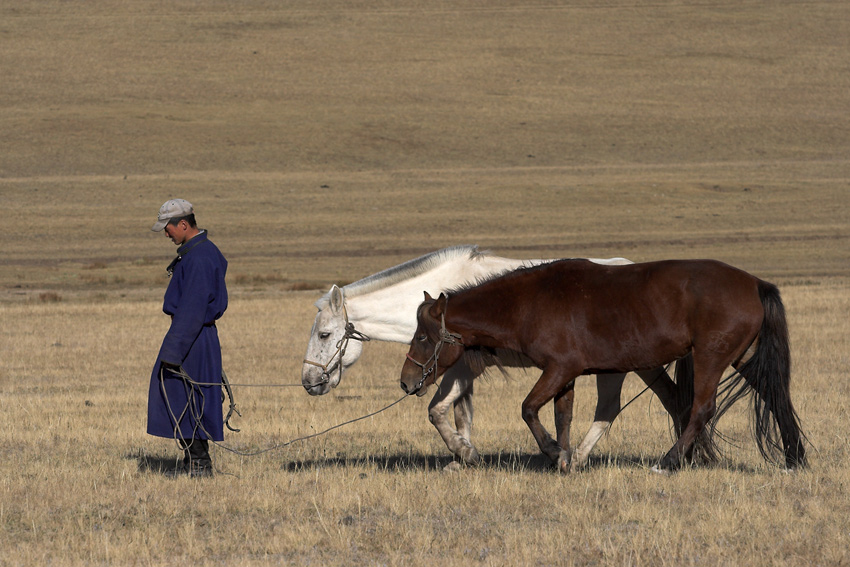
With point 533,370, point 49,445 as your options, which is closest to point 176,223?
point 49,445

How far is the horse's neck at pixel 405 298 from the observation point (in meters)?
8.55

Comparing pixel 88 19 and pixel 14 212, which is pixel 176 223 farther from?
pixel 88 19

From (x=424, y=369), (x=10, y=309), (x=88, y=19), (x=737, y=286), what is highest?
(x=88, y=19)

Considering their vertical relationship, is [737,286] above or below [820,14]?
below

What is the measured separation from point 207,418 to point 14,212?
39.2 meters

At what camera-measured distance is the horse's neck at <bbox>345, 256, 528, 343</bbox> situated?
8547mm

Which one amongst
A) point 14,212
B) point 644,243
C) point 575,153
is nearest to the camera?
point 644,243

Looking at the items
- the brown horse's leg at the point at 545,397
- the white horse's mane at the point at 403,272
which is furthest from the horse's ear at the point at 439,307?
the white horse's mane at the point at 403,272

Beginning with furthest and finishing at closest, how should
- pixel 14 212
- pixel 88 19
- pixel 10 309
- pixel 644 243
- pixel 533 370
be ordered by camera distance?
1. pixel 88 19
2. pixel 14 212
3. pixel 644 243
4. pixel 10 309
5. pixel 533 370

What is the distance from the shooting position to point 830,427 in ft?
31.6

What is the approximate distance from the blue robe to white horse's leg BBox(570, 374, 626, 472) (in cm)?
267

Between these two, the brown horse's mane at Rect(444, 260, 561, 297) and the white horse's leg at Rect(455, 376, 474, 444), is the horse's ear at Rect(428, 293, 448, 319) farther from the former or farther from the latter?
the white horse's leg at Rect(455, 376, 474, 444)

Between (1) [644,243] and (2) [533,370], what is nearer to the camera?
(2) [533,370]

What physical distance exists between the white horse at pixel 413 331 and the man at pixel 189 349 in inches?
30.8
